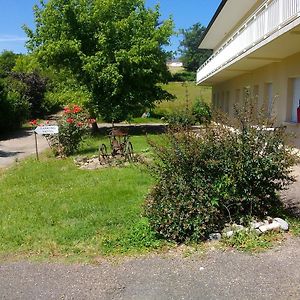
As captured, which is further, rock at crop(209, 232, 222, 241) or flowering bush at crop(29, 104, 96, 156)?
flowering bush at crop(29, 104, 96, 156)

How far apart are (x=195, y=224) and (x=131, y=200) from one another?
2292 millimetres

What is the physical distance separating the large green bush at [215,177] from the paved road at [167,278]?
56 cm

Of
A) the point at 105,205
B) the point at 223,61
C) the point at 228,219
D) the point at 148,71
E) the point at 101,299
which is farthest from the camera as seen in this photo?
the point at 148,71

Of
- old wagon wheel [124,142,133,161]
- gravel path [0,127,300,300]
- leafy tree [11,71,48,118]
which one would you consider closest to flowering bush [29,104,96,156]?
old wagon wheel [124,142,133,161]

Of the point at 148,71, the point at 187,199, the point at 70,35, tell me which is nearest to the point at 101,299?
the point at 187,199

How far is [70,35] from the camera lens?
71.8 ft

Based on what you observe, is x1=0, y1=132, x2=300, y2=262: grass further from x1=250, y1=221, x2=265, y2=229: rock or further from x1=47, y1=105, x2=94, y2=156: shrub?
x1=47, y1=105, x2=94, y2=156: shrub

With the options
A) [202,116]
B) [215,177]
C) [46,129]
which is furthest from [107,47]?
[215,177]

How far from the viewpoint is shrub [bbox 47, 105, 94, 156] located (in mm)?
13391

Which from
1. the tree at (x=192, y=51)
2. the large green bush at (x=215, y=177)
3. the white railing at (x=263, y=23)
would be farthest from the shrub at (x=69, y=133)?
the tree at (x=192, y=51)

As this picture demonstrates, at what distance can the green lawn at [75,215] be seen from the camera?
16.4 ft

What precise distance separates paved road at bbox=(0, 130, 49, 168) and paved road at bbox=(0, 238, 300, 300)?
1000 centimetres

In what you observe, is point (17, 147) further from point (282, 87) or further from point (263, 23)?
point (263, 23)

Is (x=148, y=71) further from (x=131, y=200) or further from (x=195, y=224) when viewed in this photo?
(x=195, y=224)
